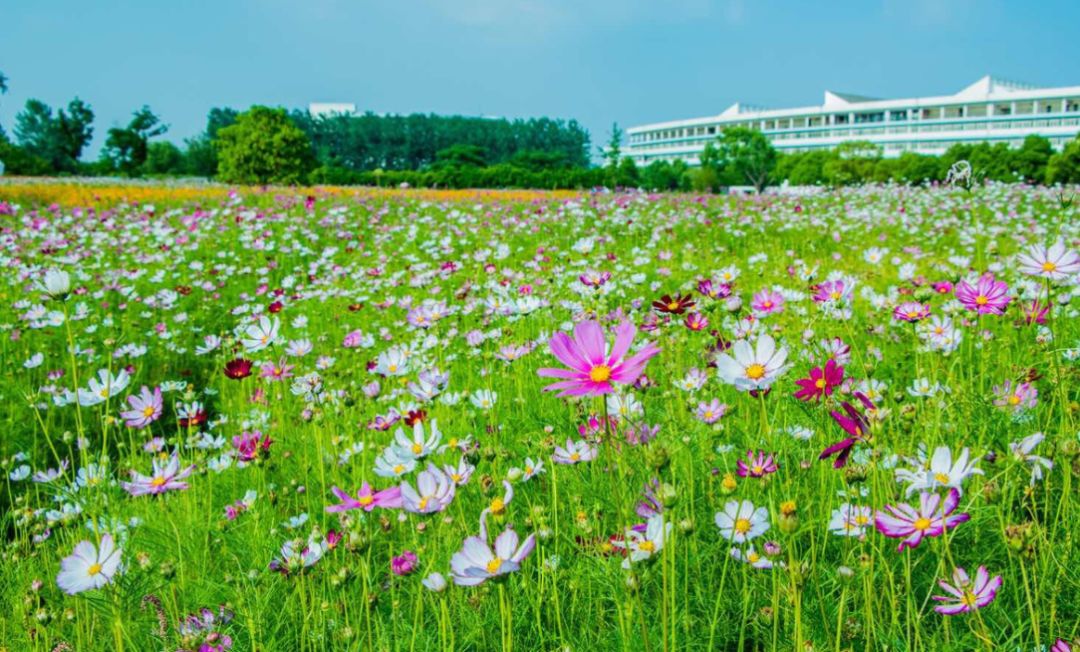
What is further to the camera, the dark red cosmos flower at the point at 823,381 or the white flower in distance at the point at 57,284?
the white flower in distance at the point at 57,284

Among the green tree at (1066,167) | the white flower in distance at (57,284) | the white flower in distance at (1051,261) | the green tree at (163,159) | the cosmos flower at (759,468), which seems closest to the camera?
the cosmos flower at (759,468)

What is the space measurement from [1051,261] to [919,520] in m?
0.86

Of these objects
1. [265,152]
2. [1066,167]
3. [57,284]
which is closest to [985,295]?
[57,284]

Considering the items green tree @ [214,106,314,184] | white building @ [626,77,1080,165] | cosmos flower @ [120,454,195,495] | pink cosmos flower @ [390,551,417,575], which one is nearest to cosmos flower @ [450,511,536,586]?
pink cosmos flower @ [390,551,417,575]

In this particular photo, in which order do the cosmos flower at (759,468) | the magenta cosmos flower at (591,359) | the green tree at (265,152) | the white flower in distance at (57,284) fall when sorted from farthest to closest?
the green tree at (265,152) → the white flower in distance at (57,284) → the cosmos flower at (759,468) → the magenta cosmos flower at (591,359)

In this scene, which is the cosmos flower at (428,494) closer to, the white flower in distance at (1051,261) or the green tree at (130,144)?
the white flower in distance at (1051,261)

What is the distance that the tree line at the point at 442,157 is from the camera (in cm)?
2245

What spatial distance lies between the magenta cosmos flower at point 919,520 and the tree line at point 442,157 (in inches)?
62.7

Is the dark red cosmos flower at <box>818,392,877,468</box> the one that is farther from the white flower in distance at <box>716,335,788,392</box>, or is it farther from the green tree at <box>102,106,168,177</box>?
the green tree at <box>102,106,168,177</box>

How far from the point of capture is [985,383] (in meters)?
2.11

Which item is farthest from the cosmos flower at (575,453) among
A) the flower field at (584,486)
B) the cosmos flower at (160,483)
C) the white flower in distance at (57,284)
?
the white flower in distance at (57,284)

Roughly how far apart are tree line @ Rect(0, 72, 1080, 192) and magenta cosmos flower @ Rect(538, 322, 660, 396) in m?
1.78

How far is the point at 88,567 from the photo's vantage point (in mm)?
976

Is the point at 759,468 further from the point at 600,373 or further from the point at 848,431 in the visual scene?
the point at 600,373
